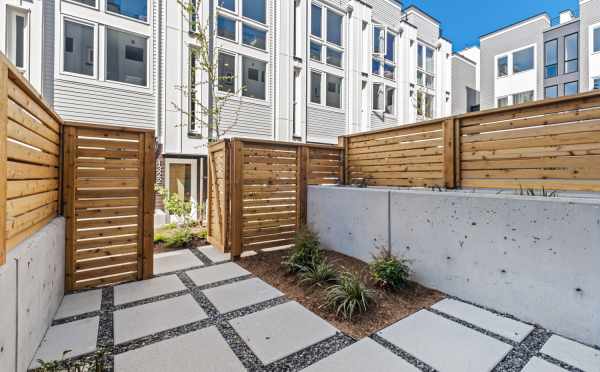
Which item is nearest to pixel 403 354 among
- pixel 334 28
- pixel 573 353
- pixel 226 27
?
pixel 573 353

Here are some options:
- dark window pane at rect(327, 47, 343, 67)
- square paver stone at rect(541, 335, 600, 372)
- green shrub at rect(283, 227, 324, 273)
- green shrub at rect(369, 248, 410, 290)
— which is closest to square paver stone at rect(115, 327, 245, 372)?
green shrub at rect(283, 227, 324, 273)

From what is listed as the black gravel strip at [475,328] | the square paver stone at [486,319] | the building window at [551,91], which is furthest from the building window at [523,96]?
the black gravel strip at [475,328]

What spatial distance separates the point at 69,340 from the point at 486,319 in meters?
3.89

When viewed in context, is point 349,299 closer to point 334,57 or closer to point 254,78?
point 254,78

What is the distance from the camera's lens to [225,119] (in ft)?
29.3

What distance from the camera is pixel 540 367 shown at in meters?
2.10

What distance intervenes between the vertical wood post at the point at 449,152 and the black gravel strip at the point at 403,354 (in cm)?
256

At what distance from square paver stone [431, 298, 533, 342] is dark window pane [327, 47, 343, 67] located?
1070 cm

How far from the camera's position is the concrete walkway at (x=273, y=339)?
2137 millimetres

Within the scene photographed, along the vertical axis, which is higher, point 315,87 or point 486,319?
point 315,87

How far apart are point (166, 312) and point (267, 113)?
803 cm

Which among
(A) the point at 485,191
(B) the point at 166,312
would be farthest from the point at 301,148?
(B) the point at 166,312

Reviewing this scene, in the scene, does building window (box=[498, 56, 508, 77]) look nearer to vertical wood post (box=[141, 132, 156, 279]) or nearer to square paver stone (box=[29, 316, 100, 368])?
vertical wood post (box=[141, 132, 156, 279])

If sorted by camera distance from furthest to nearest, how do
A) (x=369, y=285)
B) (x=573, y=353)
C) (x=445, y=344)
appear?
1. (x=369, y=285)
2. (x=445, y=344)
3. (x=573, y=353)
